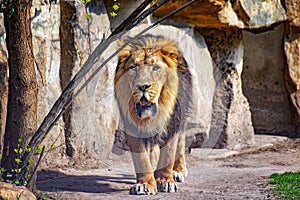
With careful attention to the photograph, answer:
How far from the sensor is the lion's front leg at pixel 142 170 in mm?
6152

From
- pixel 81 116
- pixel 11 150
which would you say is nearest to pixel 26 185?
pixel 11 150

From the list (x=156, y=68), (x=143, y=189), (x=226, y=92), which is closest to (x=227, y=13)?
(x=226, y=92)

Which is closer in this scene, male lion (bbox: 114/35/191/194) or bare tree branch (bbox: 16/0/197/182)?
bare tree branch (bbox: 16/0/197/182)

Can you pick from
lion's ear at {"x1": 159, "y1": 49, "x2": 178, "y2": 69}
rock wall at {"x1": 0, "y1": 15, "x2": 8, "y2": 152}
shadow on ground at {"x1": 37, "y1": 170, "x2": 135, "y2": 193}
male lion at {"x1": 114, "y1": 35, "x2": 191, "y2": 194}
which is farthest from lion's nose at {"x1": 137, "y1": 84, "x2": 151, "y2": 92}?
rock wall at {"x1": 0, "y1": 15, "x2": 8, "y2": 152}

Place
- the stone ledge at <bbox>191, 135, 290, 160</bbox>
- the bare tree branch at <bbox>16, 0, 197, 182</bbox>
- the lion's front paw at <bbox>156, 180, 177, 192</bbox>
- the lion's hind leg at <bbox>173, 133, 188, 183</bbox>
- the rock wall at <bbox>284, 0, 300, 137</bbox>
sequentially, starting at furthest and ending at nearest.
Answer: the rock wall at <bbox>284, 0, 300, 137</bbox> < the stone ledge at <bbox>191, 135, 290, 160</bbox> < the lion's hind leg at <bbox>173, 133, 188, 183</bbox> < the lion's front paw at <bbox>156, 180, 177, 192</bbox> < the bare tree branch at <bbox>16, 0, 197, 182</bbox>

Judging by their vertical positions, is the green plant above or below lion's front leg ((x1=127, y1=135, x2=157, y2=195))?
below

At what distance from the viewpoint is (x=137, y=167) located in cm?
626

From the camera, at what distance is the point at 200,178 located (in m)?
7.31

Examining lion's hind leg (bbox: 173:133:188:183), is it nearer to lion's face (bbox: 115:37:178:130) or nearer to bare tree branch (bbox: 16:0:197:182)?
lion's face (bbox: 115:37:178:130)

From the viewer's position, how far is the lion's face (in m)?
6.08

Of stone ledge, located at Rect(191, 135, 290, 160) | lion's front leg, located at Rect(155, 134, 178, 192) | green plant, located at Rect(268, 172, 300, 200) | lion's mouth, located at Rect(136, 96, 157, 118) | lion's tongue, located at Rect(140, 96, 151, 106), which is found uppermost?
lion's tongue, located at Rect(140, 96, 151, 106)

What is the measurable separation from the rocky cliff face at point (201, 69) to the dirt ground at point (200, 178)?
0.33 metres

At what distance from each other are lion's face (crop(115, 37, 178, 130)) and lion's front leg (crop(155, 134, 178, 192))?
25 centimetres

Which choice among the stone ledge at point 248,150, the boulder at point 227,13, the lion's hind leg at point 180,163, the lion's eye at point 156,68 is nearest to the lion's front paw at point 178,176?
the lion's hind leg at point 180,163
